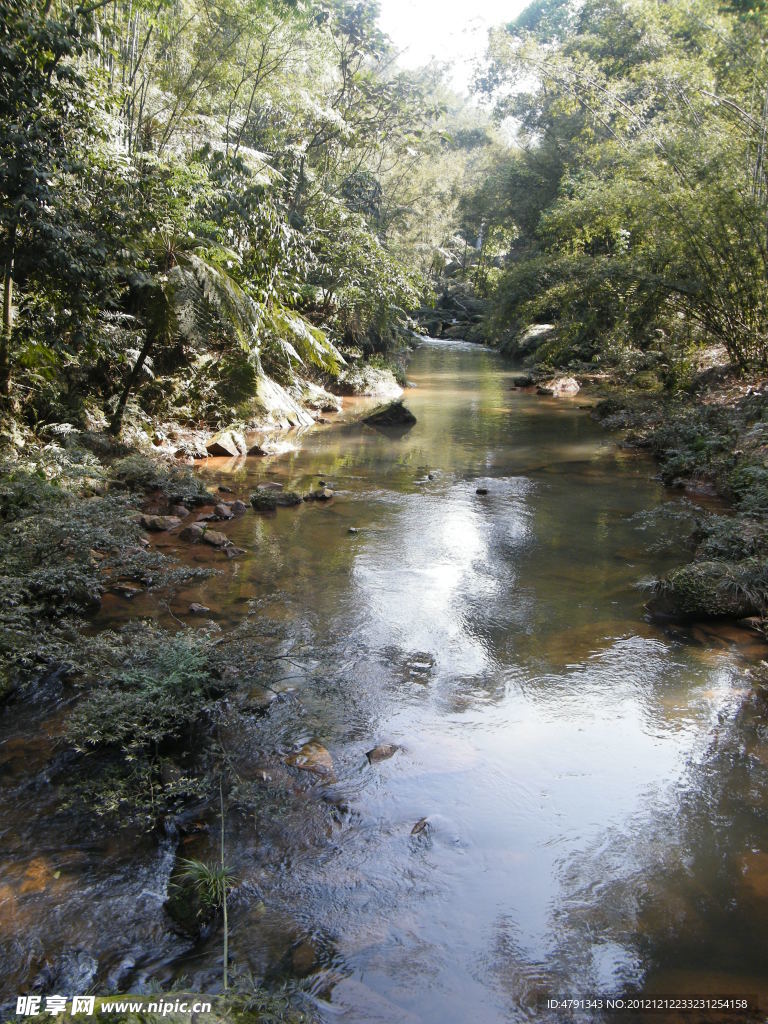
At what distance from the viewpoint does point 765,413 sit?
944 cm

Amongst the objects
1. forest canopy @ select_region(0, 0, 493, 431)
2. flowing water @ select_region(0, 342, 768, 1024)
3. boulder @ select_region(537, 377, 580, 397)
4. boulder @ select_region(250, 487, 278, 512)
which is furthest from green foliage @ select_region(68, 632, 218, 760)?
boulder @ select_region(537, 377, 580, 397)

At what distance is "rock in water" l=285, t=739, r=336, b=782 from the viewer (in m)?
3.57

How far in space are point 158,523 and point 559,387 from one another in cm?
1404

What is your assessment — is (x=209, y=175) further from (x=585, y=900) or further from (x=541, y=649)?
(x=585, y=900)

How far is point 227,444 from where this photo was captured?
1081cm

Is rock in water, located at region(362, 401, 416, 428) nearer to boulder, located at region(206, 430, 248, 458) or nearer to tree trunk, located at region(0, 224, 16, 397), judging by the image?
boulder, located at region(206, 430, 248, 458)

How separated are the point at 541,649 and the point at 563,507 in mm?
3729

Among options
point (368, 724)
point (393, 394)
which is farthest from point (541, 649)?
point (393, 394)

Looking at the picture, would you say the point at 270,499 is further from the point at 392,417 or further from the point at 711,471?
the point at 392,417

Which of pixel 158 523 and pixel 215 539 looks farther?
pixel 158 523

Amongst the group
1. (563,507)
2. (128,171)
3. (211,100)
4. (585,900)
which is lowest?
(585,900)

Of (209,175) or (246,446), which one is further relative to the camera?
(246,446)

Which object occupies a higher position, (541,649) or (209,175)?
(209,175)

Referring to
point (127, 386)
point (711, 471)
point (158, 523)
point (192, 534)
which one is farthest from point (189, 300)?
point (711, 471)
